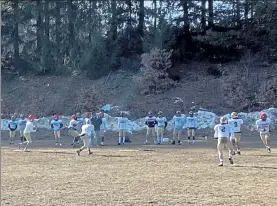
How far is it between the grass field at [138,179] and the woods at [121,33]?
25.2 m

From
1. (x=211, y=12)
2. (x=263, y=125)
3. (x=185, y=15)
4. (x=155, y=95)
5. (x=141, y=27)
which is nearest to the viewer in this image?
(x=263, y=125)

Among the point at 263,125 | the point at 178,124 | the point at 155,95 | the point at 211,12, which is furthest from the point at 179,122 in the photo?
the point at 211,12

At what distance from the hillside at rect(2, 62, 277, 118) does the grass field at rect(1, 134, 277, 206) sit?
18672 mm

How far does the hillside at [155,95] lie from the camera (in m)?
45.1

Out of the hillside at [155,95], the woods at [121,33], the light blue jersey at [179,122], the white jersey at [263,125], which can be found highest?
the woods at [121,33]

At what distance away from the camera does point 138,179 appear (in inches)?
683

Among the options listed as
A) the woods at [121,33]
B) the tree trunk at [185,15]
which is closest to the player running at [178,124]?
the woods at [121,33]

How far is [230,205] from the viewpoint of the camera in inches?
502

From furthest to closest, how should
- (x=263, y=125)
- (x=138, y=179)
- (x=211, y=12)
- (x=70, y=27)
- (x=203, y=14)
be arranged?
(x=70, y=27) < (x=203, y=14) < (x=211, y=12) < (x=263, y=125) < (x=138, y=179)

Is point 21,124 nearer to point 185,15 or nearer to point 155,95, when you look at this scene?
point 155,95

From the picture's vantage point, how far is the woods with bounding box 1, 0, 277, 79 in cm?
5019

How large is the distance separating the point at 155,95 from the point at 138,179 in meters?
30.7

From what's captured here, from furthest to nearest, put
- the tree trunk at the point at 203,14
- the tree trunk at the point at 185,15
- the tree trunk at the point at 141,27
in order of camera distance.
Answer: the tree trunk at the point at 141,27
the tree trunk at the point at 185,15
the tree trunk at the point at 203,14

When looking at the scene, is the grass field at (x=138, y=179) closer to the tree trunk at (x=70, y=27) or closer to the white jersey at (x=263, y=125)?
the white jersey at (x=263, y=125)
